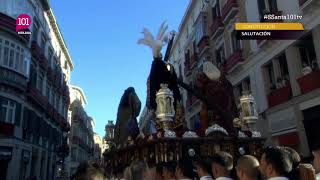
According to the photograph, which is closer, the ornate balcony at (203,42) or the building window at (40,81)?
the ornate balcony at (203,42)

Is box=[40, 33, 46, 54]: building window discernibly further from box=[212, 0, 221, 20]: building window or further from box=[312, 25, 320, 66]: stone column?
box=[312, 25, 320, 66]: stone column

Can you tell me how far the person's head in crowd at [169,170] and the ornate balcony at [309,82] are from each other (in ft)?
32.0

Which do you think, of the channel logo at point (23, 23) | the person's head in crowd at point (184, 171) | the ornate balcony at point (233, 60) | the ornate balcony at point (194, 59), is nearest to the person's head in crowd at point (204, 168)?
the person's head in crowd at point (184, 171)

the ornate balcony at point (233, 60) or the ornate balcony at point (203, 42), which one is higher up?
the ornate balcony at point (203, 42)

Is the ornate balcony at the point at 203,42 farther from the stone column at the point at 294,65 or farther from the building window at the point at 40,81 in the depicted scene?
the building window at the point at 40,81

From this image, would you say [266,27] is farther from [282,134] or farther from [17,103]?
[17,103]

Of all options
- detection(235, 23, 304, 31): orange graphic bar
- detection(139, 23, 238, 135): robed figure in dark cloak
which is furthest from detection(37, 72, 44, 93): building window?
detection(139, 23, 238, 135): robed figure in dark cloak

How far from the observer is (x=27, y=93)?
25.1 m

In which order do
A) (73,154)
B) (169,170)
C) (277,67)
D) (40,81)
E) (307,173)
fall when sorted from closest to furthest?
(307,173), (169,170), (277,67), (40,81), (73,154)

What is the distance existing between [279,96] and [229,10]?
6.76m

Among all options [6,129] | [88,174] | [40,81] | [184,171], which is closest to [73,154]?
[40,81]

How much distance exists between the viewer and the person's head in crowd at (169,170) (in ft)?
16.8

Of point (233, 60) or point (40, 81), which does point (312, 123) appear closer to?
point (233, 60)

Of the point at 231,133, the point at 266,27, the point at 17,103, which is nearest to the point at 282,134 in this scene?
the point at 266,27
